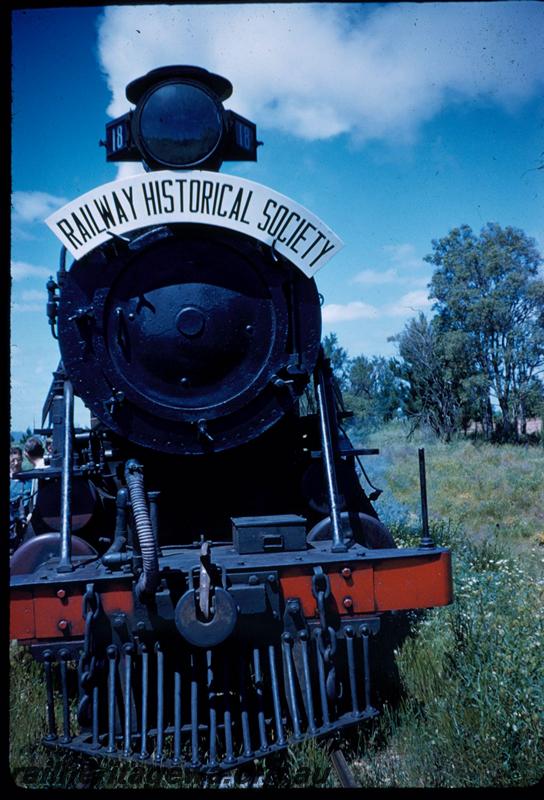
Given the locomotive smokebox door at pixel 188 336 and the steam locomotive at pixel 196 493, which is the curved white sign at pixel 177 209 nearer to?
the steam locomotive at pixel 196 493

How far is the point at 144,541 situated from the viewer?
9.18 feet

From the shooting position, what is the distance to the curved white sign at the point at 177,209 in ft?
11.4

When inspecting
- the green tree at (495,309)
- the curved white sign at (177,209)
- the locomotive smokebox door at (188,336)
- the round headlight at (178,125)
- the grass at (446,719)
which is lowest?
the grass at (446,719)

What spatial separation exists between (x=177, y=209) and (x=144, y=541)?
1.79 m

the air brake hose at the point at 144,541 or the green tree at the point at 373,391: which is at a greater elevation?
the green tree at the point at 373,391

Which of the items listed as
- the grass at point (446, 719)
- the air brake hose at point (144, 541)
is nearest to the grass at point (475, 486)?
the grass at point (446, 719)

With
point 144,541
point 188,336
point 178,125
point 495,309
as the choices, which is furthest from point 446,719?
point 495,309

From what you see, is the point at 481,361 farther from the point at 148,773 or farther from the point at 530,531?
the point at 148,773

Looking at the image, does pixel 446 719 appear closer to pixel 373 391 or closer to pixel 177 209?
pixel 177 209

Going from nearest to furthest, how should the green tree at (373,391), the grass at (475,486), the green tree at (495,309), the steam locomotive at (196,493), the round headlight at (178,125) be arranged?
the steam locomotive at (196,493)
the round headlight at (178,125)
the grass at (475,486)
the green tree at (495,309)
the green tree at (373,391)

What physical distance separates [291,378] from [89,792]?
7.23 ft

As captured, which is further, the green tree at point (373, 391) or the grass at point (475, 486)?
the green tree at point (373, 391)

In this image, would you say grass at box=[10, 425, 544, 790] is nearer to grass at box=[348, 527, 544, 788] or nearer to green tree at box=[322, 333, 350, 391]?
grass at box=[348, 527, 544, 788]

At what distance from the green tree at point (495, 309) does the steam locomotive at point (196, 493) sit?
1673 centimetres
